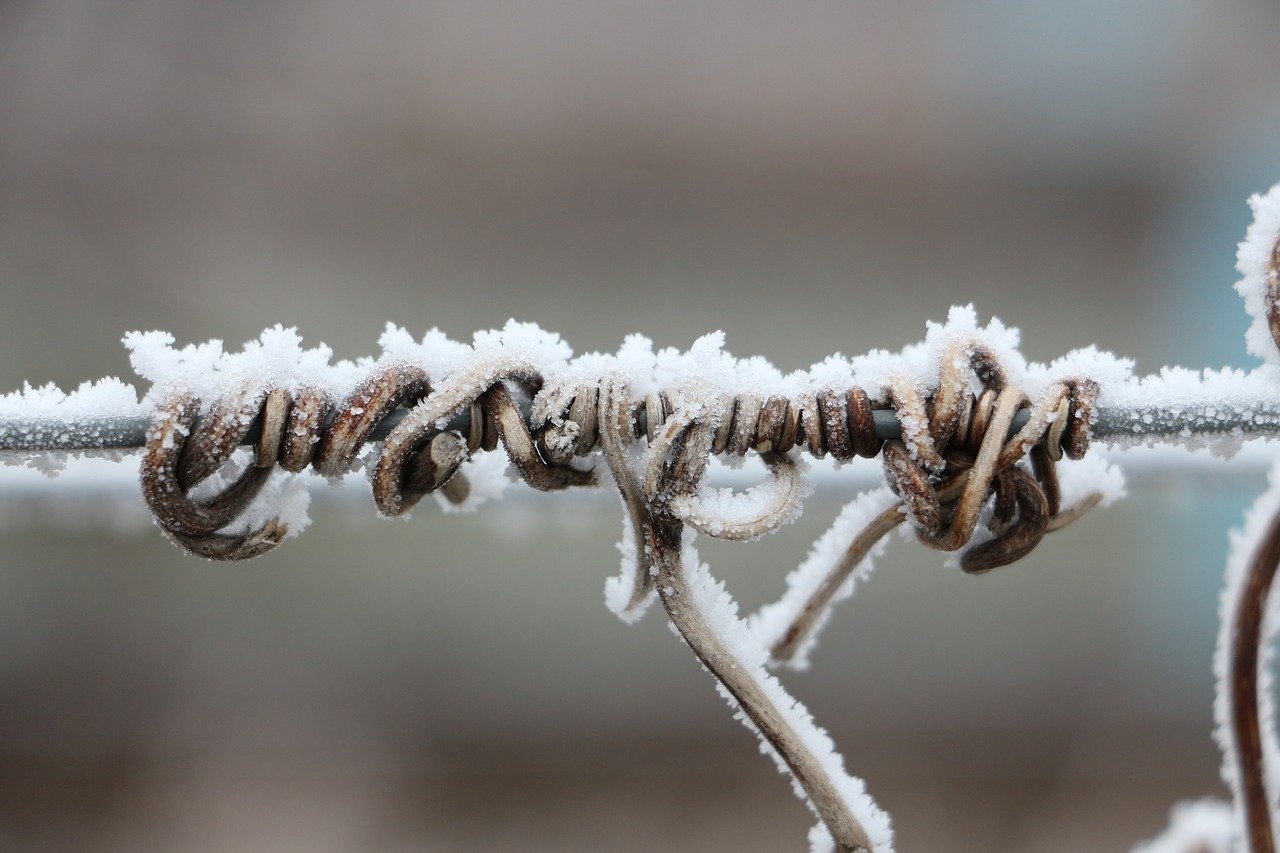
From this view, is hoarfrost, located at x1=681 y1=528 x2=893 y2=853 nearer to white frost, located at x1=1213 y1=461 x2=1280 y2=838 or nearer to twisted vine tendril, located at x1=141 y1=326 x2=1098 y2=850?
twisted vine tendril, located at x1=141 y1=326 x2=1098 y2=850

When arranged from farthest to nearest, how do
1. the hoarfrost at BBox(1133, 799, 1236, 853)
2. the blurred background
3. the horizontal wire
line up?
1. the blurred background
2. the hoarfrost at BBox(1133, 799, 1236, 853)
3. the horizontal wire

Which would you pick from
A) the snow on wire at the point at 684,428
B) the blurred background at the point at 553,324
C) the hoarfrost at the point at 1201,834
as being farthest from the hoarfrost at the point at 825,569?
the blurred background at the point at 553,324

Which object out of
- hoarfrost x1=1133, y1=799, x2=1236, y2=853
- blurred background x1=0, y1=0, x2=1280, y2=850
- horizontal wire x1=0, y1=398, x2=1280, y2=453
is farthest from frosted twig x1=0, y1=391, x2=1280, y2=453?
blurred background x1=0, y1=0, x2=1280, y2=850

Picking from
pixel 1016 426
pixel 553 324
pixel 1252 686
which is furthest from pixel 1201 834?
pixel 553 324

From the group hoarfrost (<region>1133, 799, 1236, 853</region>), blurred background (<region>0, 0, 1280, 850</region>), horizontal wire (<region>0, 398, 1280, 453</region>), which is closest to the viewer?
horizontal wire (<region>0, 398, 1280, 453</region>)

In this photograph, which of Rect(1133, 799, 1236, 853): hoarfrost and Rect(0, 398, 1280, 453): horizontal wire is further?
Rect(1133, 799, 1236, 853): hoarfrost

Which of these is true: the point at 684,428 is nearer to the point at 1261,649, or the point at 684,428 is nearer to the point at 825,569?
the point at 825,569

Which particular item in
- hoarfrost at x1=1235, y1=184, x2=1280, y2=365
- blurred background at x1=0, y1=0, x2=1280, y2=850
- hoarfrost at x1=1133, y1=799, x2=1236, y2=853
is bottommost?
hoarfrost at x1=1133, y1=799, x2=1236, y2=853
